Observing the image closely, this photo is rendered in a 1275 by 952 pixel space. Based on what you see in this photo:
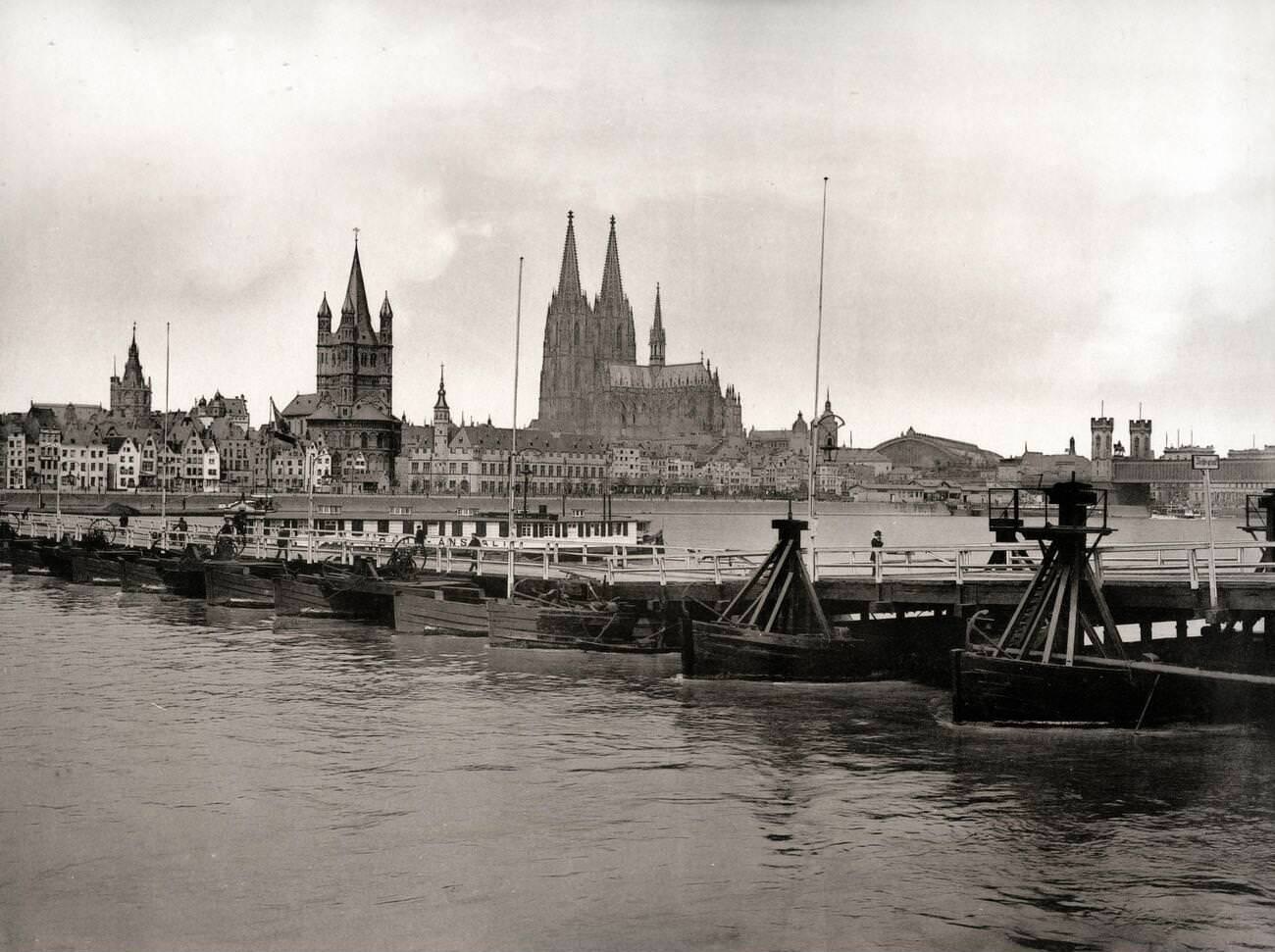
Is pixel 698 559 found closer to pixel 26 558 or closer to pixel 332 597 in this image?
pixel 332 597

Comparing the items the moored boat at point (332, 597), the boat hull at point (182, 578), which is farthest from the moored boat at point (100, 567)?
the moored boat at point (332, 597)

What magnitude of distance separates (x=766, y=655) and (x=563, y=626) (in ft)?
25.2

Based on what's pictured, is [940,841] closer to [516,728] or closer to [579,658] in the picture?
[516,728]

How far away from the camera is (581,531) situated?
3538 inches

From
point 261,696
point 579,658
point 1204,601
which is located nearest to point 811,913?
point 1204,601

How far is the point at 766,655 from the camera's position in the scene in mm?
29438

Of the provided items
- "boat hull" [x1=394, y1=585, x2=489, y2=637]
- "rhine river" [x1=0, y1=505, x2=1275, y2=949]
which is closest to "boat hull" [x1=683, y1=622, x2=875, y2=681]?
"rhine river" [x1=0, y1=505, x2=1275, y2=949]

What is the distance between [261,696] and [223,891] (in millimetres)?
13829

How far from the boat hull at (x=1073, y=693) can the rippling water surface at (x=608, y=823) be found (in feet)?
1.41

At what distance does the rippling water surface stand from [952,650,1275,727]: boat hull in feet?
1.41

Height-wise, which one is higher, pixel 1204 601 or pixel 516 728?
pixel 1204 601

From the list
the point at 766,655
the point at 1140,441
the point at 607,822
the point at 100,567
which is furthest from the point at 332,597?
the point at 1140,441

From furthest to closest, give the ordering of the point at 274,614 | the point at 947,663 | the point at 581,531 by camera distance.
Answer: the point at 581,531 < the point at 274,614 < the point at 947,663

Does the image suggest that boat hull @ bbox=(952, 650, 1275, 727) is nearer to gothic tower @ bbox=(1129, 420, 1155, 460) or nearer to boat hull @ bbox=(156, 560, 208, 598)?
boat hull @ bbox=(156, 560, 208, 598)
